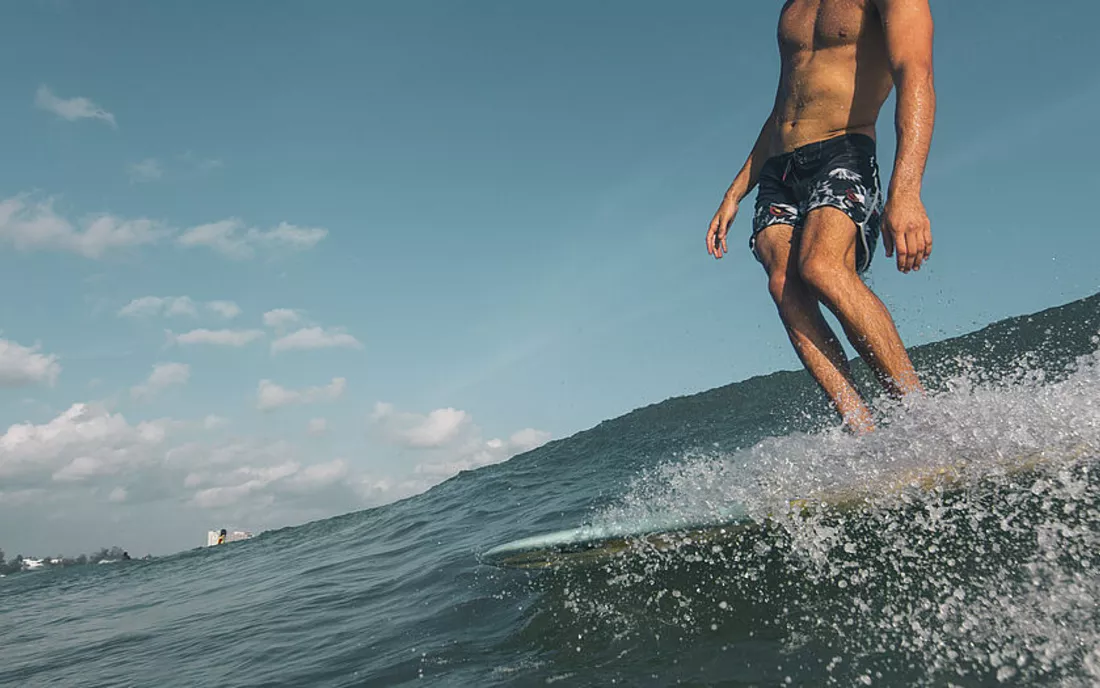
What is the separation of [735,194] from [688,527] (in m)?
2.10

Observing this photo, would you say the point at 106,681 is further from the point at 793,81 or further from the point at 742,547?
the point at 793,81

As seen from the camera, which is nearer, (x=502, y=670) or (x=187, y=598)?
(x=502, y=670)

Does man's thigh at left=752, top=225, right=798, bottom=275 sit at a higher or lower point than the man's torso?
lower

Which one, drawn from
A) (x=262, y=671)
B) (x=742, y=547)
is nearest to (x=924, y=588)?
(x=742, y=547)

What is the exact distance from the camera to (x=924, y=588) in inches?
78.4

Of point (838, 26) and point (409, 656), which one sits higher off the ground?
point (838, 26)

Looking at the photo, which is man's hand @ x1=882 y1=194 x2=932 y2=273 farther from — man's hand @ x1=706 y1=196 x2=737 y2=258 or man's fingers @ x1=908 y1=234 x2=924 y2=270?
man's hand @ x1=706 y1=196 x2=737 y2=258

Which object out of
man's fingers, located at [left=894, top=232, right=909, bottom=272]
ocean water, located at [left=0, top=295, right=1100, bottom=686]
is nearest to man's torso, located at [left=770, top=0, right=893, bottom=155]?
man's fingers, located at [left=894, top=232, right=909, bottom=272]

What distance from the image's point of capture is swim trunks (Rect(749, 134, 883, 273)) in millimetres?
3016

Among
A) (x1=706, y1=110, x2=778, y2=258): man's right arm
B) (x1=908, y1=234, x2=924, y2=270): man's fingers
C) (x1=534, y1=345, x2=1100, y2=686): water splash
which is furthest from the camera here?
(x1=706, y1=110, x2=778, y2=258): man's right arm

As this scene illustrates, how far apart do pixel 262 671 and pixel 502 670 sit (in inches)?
44.4

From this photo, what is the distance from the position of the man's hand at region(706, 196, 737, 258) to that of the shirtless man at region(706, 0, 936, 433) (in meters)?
0.35

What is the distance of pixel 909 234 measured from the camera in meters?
2.59

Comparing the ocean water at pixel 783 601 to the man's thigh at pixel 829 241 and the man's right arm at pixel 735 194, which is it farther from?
the man's right arm at pixel 735 194
